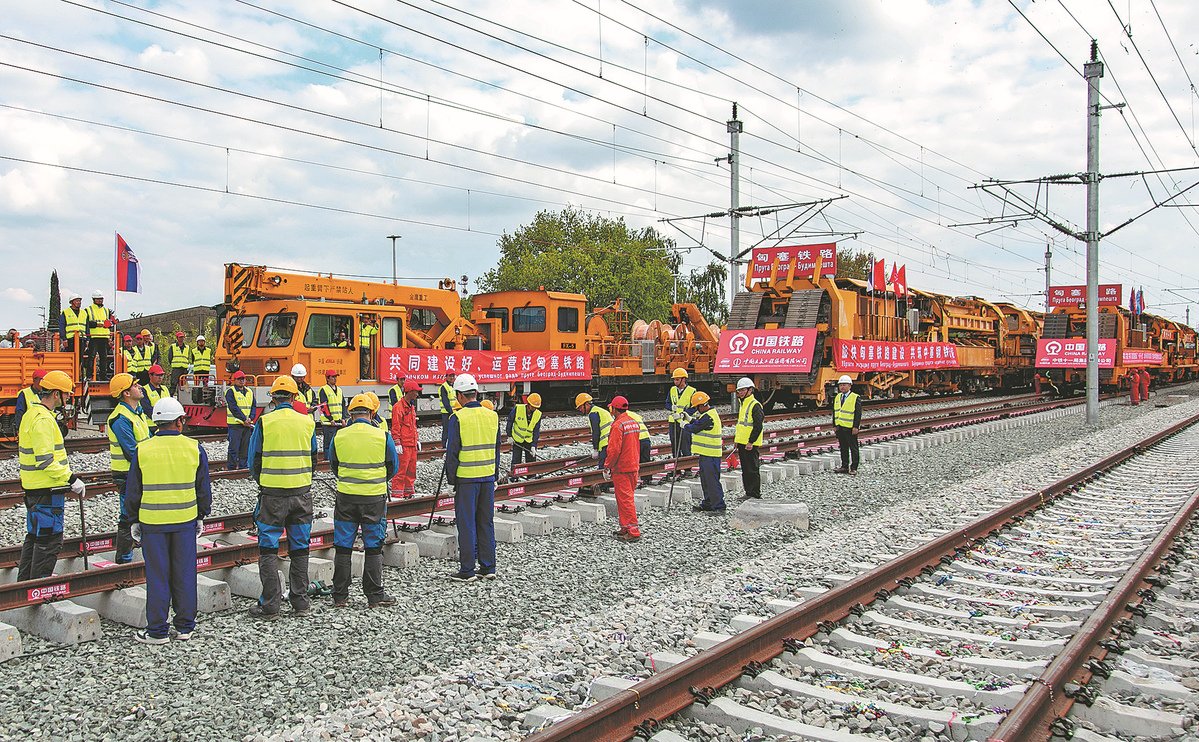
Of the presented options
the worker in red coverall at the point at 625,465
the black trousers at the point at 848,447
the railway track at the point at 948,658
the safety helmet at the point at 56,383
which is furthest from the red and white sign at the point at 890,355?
the safety helmet at the point at 56,383

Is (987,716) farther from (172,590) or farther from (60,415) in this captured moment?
(60,415)

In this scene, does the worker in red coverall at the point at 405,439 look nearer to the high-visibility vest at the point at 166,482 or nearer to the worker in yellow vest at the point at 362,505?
the worker in yellow vest at the point at 362,505

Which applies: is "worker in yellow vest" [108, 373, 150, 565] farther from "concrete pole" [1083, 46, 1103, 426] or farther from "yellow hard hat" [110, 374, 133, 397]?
"concrete pole" [1083, 46, 1103, 426]

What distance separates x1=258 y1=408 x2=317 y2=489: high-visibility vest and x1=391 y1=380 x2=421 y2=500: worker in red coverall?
421cm

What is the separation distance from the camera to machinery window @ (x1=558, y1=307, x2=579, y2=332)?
75.0 feet

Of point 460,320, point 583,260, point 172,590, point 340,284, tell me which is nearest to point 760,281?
point 460,320

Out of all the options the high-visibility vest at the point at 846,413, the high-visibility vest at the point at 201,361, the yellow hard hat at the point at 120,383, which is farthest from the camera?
the high-visibility vest at the point at 201,361

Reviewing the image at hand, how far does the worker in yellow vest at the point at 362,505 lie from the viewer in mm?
6496

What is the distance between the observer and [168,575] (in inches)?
225

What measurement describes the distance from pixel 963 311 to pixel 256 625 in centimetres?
2805

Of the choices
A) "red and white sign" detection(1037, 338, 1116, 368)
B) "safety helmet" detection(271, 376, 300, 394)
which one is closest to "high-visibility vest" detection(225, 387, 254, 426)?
"safety helmet" detection(271, 376, 300, 394)

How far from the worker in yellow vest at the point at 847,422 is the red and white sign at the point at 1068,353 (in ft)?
66.2

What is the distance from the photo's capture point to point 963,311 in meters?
29.8

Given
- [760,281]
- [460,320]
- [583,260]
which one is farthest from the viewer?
[583,260]
